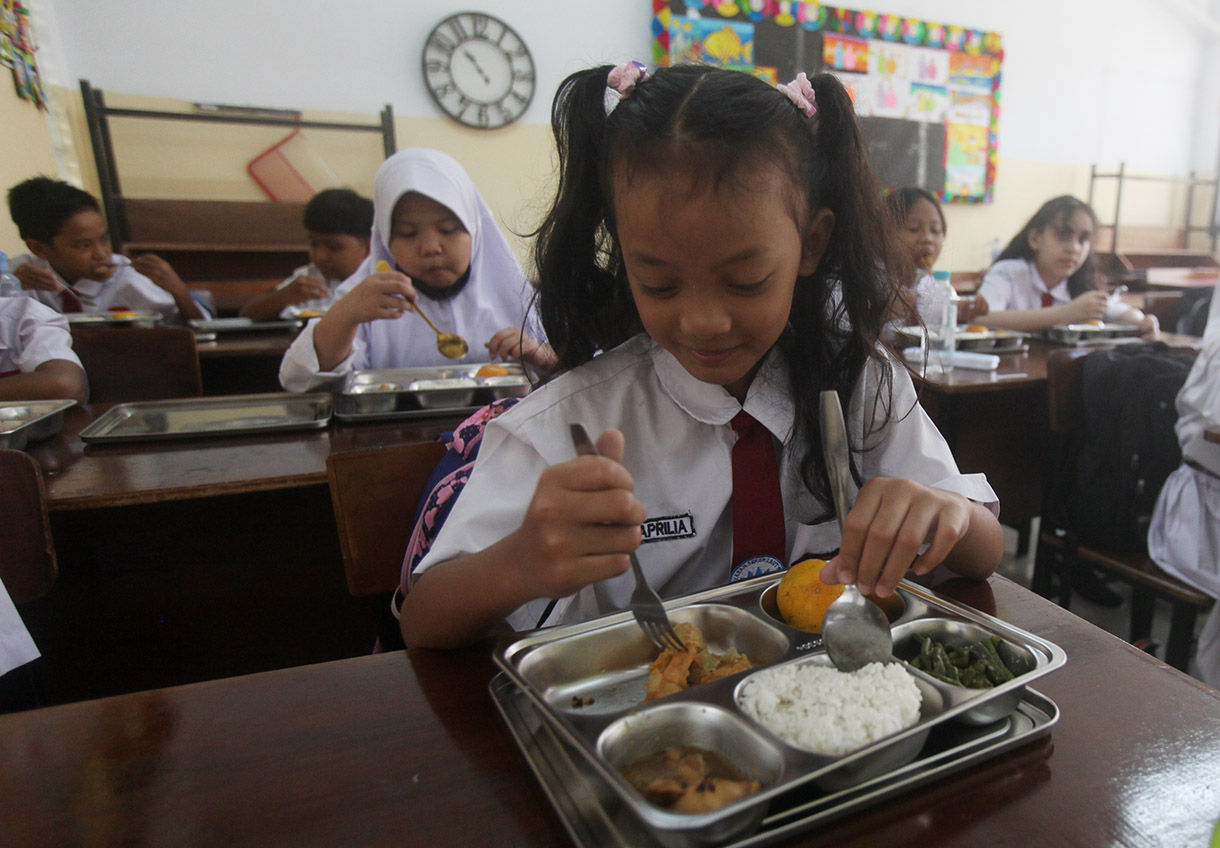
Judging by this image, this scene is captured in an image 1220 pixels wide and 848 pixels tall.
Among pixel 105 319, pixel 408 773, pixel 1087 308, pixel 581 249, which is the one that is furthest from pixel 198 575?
pixel 1087 308

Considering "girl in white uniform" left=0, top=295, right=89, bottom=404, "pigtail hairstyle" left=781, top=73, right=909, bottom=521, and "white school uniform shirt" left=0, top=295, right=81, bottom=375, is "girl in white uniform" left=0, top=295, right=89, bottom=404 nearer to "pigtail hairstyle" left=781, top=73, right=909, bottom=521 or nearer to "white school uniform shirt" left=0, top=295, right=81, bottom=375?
"white school uniform shirt" left=0, top=295, right=81, bottom=375

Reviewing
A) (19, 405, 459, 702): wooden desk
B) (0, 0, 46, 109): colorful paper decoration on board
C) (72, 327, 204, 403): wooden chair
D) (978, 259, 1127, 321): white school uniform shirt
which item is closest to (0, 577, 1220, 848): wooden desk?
(19, 405, 459, 702): wooden desk

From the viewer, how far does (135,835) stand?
47 cm

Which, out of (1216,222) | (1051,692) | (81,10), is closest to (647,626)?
(1051,692)

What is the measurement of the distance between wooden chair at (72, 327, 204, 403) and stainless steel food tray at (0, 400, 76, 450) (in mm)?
548

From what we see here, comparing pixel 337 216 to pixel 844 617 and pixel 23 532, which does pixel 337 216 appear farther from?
pixel 844 617

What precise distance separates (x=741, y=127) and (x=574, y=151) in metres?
0.24

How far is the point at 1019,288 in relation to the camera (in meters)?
3.54

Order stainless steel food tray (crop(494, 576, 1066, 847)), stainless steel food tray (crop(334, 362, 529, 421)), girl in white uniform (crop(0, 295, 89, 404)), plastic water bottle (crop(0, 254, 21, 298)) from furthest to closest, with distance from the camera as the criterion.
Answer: plastic water bottle (crop(0, 254, 21, 298)) < girl in white uniform (crop(0, 295, 89, 404)) < stainless steel food tray (crop(334, 362, 529, 421)) < stainless steel food tray (crop(494, 576, 1066, 847))

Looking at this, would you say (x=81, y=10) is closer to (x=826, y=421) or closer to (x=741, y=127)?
(x=741, y=127)

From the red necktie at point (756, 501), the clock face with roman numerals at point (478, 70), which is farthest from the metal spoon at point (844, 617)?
the clock face with roman numerals at point (478, 70)

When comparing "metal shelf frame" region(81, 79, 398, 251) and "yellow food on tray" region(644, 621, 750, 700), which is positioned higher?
"metal shelf frame" region(81, 79, 398, 251)

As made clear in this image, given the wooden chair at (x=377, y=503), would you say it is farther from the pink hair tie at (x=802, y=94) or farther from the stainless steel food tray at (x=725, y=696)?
the pink hair tie at (x=802, y=94)

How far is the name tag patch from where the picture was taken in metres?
0.95
